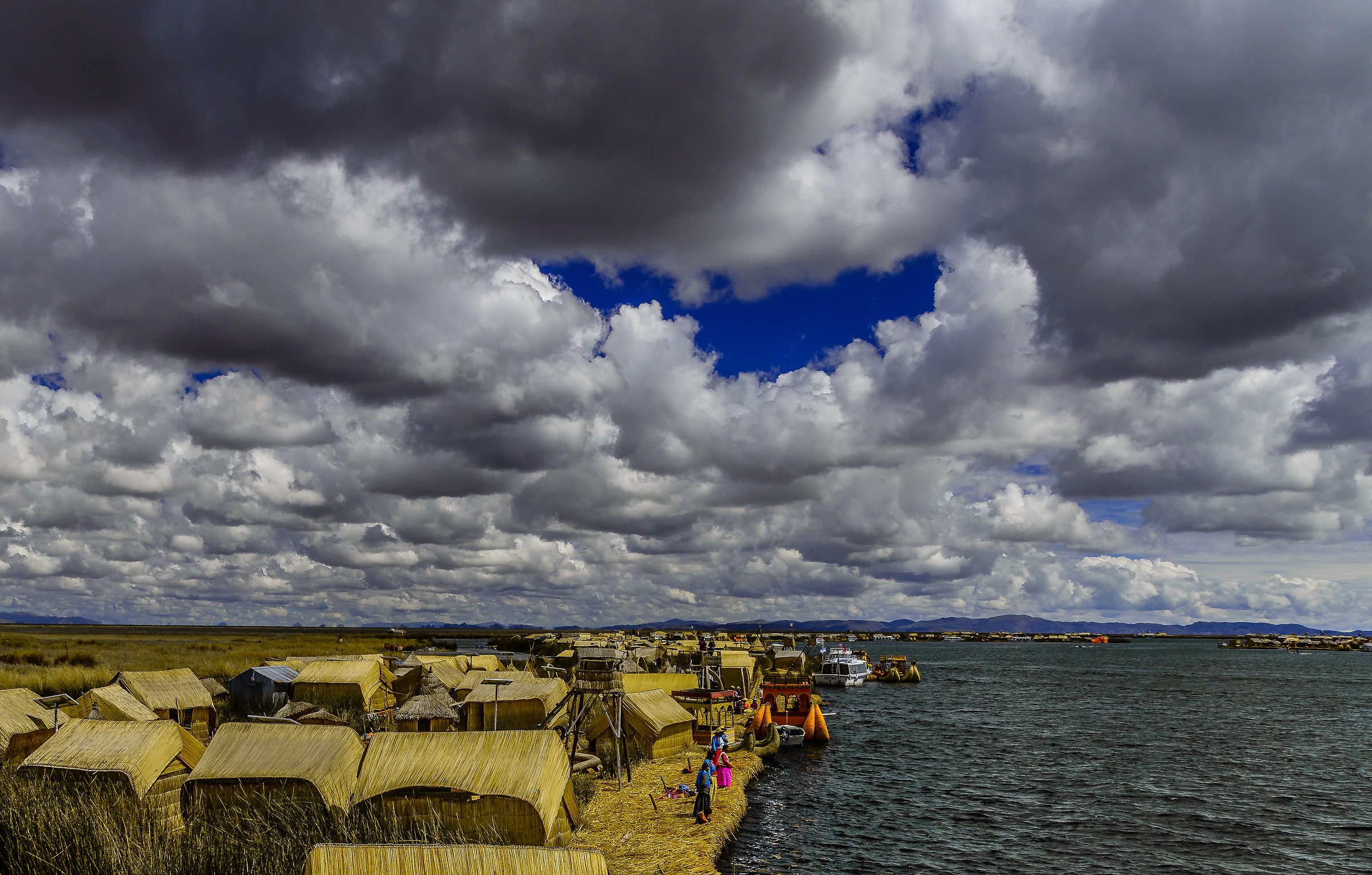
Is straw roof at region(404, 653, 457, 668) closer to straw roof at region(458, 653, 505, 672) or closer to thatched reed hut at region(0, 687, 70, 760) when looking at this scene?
straw roof at region(458, 653, 505, 672)

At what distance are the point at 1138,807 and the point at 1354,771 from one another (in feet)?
61.6

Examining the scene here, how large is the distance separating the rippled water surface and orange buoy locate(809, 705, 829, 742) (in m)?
0.69

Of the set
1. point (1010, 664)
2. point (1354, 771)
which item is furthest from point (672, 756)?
point (1010, 664)

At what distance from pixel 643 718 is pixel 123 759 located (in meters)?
19.2

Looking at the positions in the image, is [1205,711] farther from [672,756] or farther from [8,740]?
[8,740]

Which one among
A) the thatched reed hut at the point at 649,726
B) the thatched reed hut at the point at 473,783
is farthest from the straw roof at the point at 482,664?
the thatched reed hut at the point at 473,783

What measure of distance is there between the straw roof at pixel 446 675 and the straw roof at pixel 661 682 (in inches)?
421

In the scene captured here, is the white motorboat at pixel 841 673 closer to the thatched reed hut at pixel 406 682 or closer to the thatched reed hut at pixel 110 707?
the thatched reed hut at pixel 406 682

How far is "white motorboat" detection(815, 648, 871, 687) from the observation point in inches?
3696

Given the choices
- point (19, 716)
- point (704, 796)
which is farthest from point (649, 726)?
point (19, 716)

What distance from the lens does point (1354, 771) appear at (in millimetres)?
44531

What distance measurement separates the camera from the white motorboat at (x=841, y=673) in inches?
3696

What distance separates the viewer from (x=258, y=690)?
53.4m

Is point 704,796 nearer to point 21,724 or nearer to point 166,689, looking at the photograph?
point 21,724
